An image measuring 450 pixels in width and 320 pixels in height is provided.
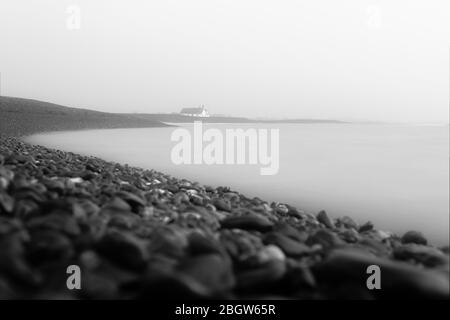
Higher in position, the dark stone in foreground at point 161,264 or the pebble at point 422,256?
the dark stone in foreground at point 161,264

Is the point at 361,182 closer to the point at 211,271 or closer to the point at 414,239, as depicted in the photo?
the point at 414,239

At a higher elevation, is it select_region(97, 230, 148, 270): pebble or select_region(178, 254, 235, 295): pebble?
select_region(97, 230, 148, 270): pebble

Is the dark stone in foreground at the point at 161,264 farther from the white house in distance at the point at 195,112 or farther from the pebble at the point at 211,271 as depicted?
the white house in distance at the point at 195,112

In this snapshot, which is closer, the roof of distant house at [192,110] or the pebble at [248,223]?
the pebble at [248,223]

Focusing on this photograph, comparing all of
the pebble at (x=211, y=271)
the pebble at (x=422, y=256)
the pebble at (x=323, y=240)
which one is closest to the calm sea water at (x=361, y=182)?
the pebble at (x=422, y=256)

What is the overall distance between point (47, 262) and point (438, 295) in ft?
5.99

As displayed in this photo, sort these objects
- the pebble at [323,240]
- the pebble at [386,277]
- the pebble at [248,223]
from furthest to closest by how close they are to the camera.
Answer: the pebble at [248,223], the pebble at [323,240], the pebble at [386,277]

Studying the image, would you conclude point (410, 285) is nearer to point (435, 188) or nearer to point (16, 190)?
point (16, 190)

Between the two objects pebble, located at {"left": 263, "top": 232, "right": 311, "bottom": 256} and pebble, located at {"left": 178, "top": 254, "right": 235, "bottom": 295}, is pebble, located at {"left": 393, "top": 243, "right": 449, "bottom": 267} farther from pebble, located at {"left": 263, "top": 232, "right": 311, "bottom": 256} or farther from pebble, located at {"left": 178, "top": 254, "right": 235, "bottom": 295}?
pebble, located at {"left": 178, "top": 254, "right": 235, "bottom": 295}

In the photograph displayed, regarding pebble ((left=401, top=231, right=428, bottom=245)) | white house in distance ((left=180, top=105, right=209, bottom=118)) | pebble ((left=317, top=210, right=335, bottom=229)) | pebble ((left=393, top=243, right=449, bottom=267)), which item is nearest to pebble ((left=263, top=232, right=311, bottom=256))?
pebble ((left=393, top=243, right=449, bottom=267))

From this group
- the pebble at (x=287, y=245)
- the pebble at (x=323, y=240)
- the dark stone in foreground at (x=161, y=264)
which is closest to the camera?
the dark stone in foreground at (x=161, y=264)

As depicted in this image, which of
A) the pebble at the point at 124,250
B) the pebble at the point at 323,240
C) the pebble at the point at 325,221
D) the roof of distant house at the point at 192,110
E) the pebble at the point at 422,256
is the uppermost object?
the roof of distant house at the point at 192,110
